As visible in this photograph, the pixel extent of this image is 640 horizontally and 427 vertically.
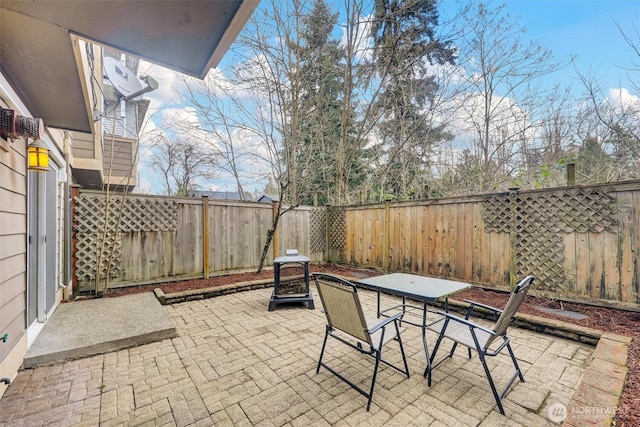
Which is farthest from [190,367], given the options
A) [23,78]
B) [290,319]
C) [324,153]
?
[324,153]

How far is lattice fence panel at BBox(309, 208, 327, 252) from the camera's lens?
24.6 ft

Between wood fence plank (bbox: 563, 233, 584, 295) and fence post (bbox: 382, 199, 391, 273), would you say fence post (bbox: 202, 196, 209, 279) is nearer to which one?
fence post (bbox: 382, 199, 391, 273)

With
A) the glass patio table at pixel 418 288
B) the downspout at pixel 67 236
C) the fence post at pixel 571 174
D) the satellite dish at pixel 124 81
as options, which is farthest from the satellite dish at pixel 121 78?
the fence post at pixel 571 174

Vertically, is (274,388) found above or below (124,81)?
below

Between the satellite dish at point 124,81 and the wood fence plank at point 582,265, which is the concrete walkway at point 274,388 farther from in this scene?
the satellite dish at point 124,81

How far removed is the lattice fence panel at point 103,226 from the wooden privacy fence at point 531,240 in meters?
4.83

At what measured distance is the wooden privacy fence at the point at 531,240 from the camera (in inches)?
135

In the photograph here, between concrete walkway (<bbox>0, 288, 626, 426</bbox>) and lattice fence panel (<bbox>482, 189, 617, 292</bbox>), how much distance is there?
134 cm

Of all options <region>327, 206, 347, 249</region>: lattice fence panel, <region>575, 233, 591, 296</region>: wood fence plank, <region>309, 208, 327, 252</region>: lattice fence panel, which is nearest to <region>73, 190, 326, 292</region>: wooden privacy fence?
<region>309, 208, 327, 252</region>: lattice fence panel

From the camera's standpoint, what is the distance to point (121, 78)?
19.9ft

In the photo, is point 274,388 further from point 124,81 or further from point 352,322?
point 124,81

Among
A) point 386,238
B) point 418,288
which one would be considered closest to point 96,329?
point 418,288

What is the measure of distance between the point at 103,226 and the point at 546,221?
6975 millimetres

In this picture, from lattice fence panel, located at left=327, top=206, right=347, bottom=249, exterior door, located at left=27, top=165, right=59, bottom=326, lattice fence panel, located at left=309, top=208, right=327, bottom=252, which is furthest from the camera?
lattice fence panel, located at left=309, top=208, right=327, bottom=252
